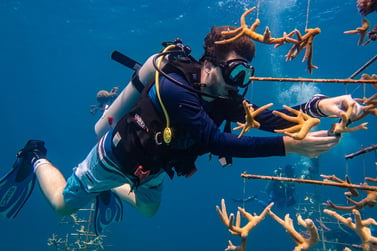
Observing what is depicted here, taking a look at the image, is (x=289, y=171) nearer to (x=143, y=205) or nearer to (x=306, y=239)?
(x=143, y=205)

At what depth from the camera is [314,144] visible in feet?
6.96

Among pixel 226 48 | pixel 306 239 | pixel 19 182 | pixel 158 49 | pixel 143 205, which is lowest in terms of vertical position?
pixel 306 239

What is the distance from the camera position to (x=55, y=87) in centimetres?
→ 7019

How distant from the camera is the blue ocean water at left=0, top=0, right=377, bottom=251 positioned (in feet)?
81.5

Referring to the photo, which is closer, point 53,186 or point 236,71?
point 236,71

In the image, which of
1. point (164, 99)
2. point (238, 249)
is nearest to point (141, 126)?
point (164, 99)

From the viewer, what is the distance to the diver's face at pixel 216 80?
3.04 m

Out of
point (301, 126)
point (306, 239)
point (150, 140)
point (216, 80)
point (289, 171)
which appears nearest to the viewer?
point (301, 126)

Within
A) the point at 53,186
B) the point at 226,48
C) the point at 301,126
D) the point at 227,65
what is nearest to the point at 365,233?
the point at 301,126

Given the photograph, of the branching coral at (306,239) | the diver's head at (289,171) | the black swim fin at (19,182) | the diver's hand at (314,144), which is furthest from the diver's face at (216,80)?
the diver's head at (289,171)

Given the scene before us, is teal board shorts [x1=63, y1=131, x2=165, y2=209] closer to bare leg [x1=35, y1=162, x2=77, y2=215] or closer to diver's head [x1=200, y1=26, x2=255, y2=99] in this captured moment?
bare leg [x1=35, y1=162, x2=77, y2=215]

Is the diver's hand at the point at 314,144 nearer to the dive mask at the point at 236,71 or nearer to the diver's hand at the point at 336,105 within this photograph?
the diver's hand at the point at 336,105

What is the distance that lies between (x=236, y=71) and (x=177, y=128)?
0.90 meters

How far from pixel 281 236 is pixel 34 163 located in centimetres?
3356
